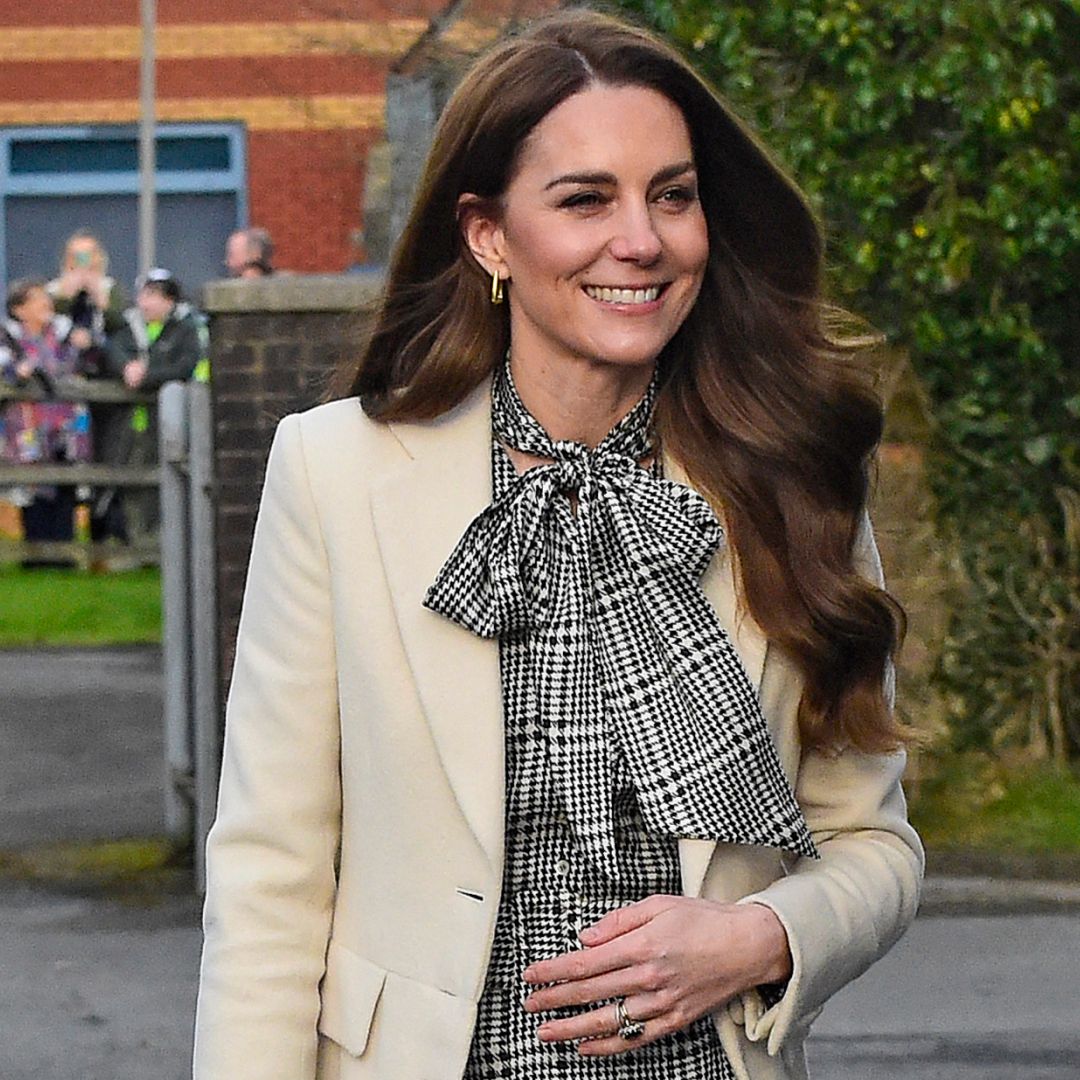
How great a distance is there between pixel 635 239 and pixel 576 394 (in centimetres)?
23

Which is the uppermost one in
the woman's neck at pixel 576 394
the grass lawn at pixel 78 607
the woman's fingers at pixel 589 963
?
the woman's neck at pixel 576 394

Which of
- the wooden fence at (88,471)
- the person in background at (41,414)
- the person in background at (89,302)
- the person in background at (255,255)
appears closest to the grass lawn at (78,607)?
the wooden fence at (88,471)

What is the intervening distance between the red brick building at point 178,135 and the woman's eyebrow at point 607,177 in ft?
70.7

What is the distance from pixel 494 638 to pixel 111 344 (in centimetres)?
1216

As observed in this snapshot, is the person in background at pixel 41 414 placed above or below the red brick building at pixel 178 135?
below

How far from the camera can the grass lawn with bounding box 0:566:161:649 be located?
1254 cm

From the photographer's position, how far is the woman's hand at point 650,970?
2.72 meters

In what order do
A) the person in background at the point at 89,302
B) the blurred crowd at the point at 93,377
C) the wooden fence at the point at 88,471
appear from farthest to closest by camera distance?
the person in background at the point at 89,302 < the wooden fence at the point at 88,471 < the blurred crowd at the point at 93,377

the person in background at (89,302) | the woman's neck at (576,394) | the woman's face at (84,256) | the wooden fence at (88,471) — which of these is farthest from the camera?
the woman's face at (84,256)

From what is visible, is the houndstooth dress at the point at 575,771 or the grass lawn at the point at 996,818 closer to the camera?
the houndstooth dress at the point at 575,771

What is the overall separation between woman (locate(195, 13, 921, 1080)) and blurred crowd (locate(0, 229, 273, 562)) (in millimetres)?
10192

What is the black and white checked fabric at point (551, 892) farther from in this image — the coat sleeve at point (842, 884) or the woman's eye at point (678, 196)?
the woman's eye at point (678, 196)

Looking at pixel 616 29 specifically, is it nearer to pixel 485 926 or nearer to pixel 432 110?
pixel 485 926

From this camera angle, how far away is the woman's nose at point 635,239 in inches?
115
